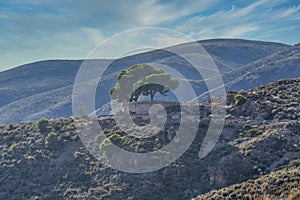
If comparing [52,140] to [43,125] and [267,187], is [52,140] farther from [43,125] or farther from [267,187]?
[267,187]

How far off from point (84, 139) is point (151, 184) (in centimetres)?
1520

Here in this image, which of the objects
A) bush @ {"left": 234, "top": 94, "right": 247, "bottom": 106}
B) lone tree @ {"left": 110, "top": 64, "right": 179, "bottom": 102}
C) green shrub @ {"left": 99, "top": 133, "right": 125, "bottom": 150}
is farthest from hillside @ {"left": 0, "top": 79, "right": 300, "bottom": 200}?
lone tree @ {"left": 110, "top": 64, "right": 179, "bottom": 102}

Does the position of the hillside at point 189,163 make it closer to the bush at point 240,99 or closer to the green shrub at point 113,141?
the bush at point 240,99

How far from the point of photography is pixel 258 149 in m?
41.5

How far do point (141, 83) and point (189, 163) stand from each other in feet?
63.1

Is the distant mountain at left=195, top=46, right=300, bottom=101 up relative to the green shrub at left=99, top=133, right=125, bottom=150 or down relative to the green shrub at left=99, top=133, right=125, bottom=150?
up

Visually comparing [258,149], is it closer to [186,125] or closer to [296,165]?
[296,165]

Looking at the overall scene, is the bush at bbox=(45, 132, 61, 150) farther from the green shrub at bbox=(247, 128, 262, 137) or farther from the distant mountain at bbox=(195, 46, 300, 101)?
the distant mountain at bbox=(195, 46, 300, 101)

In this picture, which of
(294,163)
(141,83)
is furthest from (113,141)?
(294,163)

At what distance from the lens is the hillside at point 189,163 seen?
38156mm

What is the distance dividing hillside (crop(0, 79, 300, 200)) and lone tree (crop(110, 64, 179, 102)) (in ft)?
20.5

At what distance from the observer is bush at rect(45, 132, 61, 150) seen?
168ft

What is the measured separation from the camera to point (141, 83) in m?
58.8

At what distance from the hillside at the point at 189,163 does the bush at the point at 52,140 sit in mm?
270
